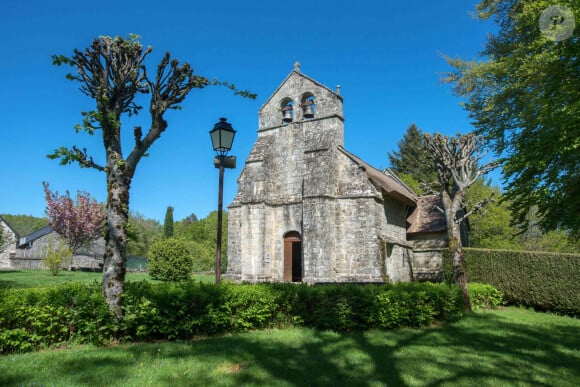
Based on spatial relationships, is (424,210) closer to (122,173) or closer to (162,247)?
(162,247)

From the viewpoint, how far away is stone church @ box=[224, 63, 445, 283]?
62.2ft

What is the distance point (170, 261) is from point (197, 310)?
1724cm

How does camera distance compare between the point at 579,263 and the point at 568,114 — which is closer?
the point at 568,114

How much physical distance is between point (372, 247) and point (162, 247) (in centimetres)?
1316

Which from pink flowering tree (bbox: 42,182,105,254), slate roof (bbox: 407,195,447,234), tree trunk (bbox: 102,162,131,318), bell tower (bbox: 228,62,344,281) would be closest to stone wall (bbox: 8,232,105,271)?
pink flowering tree (bbox: 42,182,105,254)

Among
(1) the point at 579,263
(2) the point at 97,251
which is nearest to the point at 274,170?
(1) the point at 579,263

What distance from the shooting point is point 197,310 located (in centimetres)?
765

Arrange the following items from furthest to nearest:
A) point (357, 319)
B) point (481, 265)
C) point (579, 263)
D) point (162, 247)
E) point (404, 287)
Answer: point (162, 247)
point (481, 265)
point (579, 263)
point (404, 287)
point (357, 319)

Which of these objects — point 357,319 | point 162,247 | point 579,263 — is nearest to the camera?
point 357,319

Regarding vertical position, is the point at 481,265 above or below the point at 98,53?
below

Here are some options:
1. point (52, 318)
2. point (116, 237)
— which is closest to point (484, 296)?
point (116, 237)

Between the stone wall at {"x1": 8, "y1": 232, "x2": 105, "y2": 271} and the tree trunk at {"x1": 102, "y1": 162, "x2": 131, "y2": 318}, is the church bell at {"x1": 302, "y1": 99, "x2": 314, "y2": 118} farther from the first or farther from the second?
the stone wall at {"x1": 8, "y1": 232, "x2": 105, "y2": 271}

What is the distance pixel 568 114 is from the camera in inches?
301

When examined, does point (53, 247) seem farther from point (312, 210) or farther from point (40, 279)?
Result: point (312, 210)
